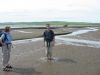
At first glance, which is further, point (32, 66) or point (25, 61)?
point (25, 61)

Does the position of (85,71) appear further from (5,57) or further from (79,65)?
(5,57)

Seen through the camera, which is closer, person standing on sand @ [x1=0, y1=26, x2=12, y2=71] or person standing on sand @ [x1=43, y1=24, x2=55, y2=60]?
person standing on sand @ [x1=0, y1=26, x2=12, y2=71]

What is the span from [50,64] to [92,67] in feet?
6.94

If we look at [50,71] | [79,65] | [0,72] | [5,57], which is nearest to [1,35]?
[5,57]

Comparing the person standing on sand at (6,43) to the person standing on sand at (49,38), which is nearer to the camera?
the person standing on sand at (6,43)

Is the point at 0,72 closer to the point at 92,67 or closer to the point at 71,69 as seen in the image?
the point at 71,69

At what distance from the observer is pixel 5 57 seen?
12750 millimetres

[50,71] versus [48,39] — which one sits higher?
[48,39]

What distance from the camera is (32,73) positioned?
11.8 m

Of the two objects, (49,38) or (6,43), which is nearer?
Result: (6,43)

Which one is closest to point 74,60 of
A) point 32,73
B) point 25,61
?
point 25,61

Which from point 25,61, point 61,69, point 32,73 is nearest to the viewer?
point 32,73

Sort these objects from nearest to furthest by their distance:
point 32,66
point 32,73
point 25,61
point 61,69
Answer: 1. point 32,73
2. point 61,69
3. point 32,66
4. point 25,61

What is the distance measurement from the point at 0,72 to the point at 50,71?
2.13 m
